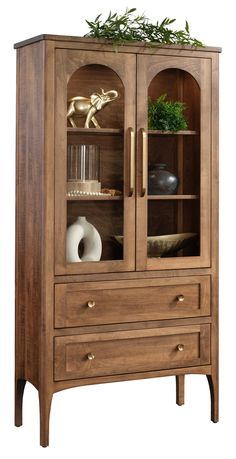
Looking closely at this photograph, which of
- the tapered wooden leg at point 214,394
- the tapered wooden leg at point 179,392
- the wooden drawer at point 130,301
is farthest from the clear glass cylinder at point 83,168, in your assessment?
the tapered wooden leg at point 179,392

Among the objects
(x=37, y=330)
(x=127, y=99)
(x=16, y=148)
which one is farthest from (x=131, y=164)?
(x=37, y=330)

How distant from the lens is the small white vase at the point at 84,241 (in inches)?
181

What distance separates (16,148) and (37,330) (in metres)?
0.98

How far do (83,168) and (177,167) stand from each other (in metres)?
0.56

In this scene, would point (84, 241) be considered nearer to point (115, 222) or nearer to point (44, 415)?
point (115, 222)

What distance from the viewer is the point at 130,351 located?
467 cm

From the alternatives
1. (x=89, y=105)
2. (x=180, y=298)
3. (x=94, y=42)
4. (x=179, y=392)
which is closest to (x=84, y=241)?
(x=180, y=298)

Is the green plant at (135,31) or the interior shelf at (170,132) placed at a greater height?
the green plant at (135,31)

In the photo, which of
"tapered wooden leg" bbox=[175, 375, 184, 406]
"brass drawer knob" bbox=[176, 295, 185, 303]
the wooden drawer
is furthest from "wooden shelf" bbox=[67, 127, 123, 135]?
"tapered wooden leg" bbox=[175, 375, 184, 406]

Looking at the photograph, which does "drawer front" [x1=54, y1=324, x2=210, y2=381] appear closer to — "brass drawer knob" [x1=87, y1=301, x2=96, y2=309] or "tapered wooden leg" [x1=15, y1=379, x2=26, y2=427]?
"brass drawer knob" [x1=87, y1=301, x2=96, y2=309]

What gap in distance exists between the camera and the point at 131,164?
4.64 metres

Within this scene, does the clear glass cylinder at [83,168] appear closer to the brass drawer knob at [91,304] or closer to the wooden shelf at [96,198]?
the wooden shelf at [96,198]

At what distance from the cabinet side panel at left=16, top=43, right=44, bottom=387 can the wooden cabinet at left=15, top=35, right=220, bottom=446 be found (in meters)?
0.01

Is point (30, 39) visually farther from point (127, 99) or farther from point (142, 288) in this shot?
point (142, 288)
